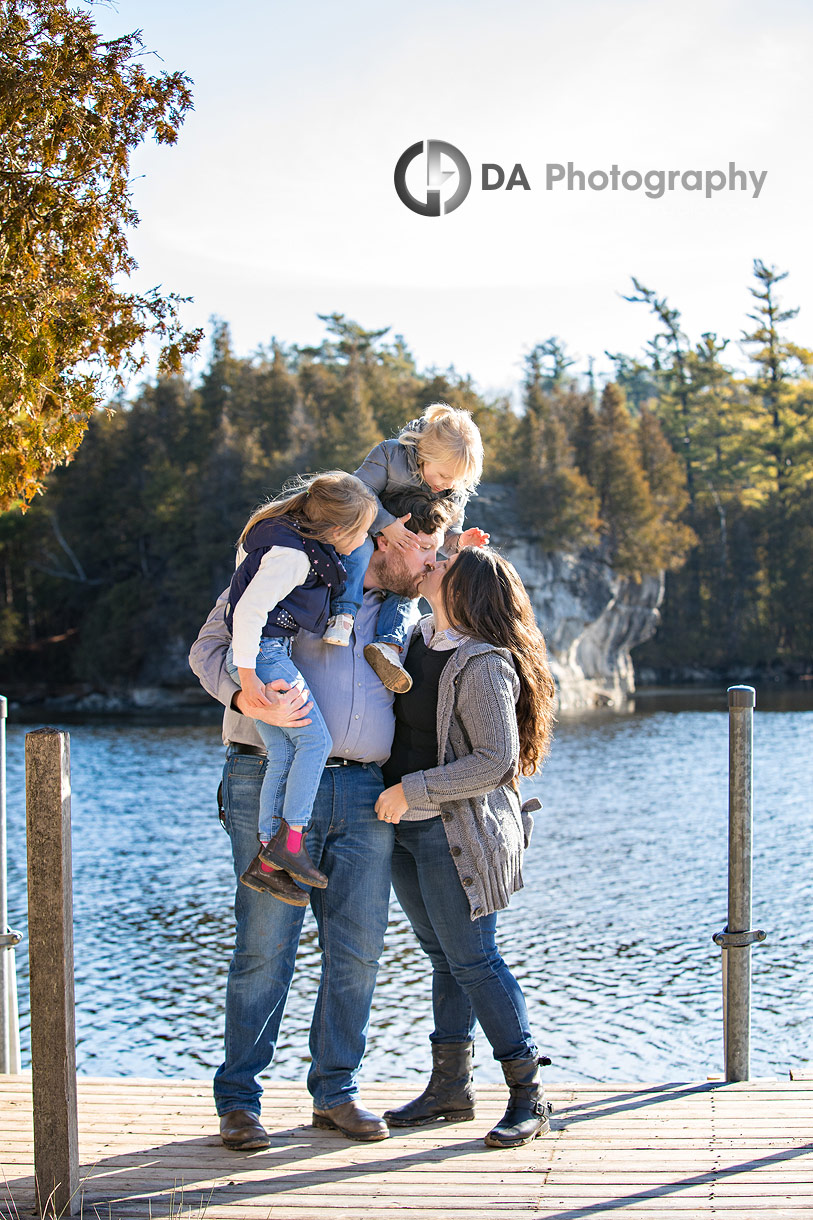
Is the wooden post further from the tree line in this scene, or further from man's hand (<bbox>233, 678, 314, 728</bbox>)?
the tree line

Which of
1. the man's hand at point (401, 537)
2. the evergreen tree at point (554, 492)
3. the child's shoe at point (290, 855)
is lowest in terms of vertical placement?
the child's shoe at point (290, 855)

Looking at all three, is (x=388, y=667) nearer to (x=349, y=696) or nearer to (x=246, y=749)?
(x=349, y=696)

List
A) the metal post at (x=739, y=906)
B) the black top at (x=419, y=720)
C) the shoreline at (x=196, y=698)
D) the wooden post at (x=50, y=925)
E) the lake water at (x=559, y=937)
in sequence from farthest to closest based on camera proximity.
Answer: the shoreline at (x=196, y=698)
the lake water at (x=559, y=937)
the metal post at (x=739, y=906)
the black top at (x=419, y=720)
the wooden post at (x=50, y=925)

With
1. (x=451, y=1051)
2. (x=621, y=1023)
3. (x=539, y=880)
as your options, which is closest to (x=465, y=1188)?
(x=451, y=1051)

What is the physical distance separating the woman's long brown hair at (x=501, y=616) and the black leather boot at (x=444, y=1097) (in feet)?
3.41

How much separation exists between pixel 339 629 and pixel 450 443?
76 centimetres

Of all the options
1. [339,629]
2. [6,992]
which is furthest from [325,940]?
[6,992]

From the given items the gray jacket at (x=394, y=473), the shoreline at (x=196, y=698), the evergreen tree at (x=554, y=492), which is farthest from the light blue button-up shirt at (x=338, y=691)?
the evergreen tree at (x=554, y=492)

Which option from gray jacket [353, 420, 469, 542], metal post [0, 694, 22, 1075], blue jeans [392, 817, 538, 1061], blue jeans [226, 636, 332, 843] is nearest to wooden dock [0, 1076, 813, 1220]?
blue jeans [392, 817, 538, 1061]

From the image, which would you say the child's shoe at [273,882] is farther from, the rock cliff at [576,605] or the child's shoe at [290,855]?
the rock cliff at [576,605]

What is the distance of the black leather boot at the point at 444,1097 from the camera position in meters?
3.75

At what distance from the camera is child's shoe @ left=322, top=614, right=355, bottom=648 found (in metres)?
3.53

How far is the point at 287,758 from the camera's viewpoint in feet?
11.3

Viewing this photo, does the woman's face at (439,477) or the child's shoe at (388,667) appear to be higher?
the woman's face at (439,477)
